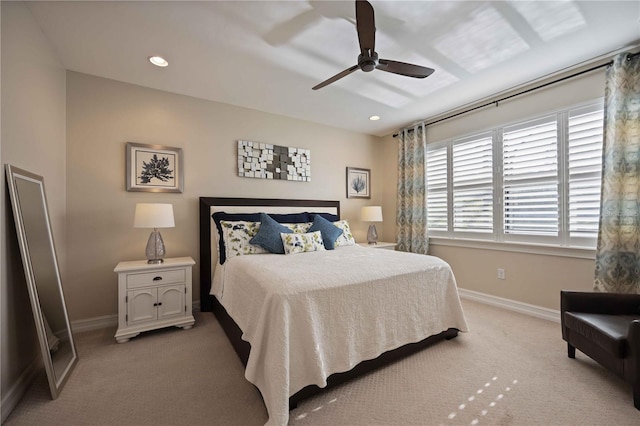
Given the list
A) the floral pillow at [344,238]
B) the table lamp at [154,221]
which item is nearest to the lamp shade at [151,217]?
the table lamp at [154,221]

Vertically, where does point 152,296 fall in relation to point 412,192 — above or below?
below

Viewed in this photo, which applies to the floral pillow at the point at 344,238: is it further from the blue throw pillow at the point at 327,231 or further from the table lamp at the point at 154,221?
the table lamp at the point at 154,221

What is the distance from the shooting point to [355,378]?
6.11 ft

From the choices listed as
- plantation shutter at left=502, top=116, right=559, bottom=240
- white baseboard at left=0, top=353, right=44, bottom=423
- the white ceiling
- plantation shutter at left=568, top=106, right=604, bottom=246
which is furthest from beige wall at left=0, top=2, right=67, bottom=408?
plantation shutter at left=568, top=106, right=604, bottom=246

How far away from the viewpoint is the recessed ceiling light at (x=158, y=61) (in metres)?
2.42

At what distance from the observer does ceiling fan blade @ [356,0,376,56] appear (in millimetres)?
1596

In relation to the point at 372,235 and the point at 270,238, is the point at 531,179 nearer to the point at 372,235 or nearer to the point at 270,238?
the point at 372,235

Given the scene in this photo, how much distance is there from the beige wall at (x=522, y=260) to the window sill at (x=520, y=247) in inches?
2.0

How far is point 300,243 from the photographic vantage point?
298 cm

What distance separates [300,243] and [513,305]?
2710mm

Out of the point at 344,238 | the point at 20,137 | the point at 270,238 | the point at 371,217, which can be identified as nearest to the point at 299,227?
the point at 270,238

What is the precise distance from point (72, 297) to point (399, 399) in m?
3.21

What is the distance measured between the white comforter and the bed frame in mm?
86

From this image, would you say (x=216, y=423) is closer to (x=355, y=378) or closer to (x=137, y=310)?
(x=355, y=378)
